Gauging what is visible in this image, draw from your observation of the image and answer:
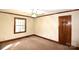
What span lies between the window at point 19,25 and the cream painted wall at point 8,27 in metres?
0.06

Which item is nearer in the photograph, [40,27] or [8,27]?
[8,27]

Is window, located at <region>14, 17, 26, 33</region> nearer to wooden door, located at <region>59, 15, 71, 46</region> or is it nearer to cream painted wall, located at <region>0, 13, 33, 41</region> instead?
cream painted wall, located at <region>0, 13, 33, 41</region>

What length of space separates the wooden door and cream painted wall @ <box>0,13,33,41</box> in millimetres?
630

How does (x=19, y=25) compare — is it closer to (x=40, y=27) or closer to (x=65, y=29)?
(x=40, y=27)

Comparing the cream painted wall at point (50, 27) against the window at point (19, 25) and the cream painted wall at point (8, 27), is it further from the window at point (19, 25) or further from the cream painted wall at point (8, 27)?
the window at point (19, 25)

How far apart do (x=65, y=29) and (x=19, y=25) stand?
0.93 metres

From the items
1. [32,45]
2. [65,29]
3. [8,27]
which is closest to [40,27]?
[32,45]

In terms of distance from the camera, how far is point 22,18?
1773mm

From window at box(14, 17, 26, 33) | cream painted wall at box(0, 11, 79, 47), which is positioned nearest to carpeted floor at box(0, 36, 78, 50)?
cream painted wall at box(0, 11, 79, 47)

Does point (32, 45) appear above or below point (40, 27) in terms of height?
below

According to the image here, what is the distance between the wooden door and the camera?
170cm

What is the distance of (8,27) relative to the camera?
1.74m
